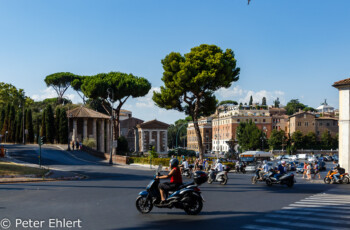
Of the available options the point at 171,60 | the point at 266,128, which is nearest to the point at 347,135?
the point at 171,60

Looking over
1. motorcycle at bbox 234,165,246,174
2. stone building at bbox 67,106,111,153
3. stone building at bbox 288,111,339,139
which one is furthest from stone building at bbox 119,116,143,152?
motorcycle at bbox 234,165,246,174

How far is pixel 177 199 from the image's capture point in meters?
11.0

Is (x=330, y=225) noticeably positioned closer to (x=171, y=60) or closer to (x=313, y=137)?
(x=171, y=60)

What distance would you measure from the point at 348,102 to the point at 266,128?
9468 cm

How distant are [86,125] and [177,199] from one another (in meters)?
57.7

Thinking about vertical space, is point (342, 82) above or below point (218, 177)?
above

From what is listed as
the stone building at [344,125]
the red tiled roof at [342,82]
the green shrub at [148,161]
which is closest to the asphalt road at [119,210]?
the stone building at [344,125]

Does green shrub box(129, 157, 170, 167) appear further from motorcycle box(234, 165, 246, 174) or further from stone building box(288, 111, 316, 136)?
stone building box(288, 111, 316, 136)

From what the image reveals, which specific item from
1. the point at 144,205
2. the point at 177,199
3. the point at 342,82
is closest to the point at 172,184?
the point at 177,199

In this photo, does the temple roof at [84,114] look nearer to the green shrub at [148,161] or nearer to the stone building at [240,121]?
the green shrub at [148,161]

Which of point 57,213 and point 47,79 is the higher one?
point 47,79

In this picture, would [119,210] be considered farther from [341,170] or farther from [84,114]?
[84,114]

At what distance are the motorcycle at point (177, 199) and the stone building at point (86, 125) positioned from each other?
179ft

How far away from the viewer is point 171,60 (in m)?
47.5
